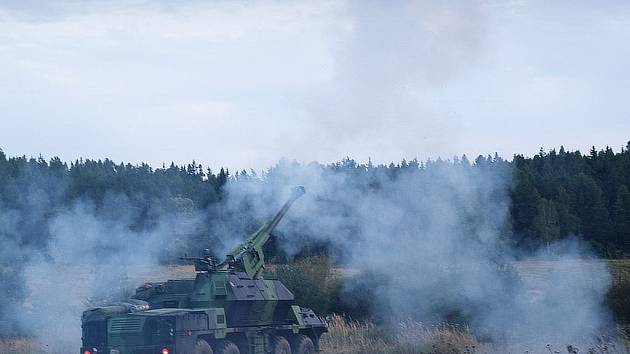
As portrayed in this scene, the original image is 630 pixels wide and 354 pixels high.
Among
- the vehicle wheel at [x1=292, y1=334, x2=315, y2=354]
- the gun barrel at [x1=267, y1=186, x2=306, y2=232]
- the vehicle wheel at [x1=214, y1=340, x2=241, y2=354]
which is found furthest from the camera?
the gun barrel at [x1=267, y1=186, x2=306, y2=232]

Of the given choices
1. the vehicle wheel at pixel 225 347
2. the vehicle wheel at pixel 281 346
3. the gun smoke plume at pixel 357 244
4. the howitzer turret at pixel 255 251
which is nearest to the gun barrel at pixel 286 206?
the howitzer turret at pixel 255 251

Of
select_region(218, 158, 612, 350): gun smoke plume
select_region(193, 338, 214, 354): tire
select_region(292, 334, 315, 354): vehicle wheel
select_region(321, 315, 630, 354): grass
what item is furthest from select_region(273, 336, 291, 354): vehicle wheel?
select_region(218, 158, 612, 350): gun smoke plume

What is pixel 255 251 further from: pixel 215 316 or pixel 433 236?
pixel 433 236

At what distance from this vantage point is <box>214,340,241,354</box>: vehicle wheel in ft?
80.5

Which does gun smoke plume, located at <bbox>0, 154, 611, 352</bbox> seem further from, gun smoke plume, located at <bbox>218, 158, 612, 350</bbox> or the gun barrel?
the gun barrel

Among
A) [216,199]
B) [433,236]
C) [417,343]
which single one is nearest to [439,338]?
[417,343]

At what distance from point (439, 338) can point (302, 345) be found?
3.92 meters

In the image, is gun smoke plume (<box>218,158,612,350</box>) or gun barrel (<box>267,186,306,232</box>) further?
gun barrel (<box>267,186,306,232</box>)

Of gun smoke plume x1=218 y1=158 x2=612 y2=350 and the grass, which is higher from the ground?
gun smoke plume x1=218 y1=158 x2=612 y2=350

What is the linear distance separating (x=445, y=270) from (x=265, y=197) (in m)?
6.33

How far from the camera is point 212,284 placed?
2586 centimetres

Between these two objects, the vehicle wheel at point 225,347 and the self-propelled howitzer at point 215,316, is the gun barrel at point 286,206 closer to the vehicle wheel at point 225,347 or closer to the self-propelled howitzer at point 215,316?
the self-propelled howitzer at point 215,316

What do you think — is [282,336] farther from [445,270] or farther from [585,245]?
[585,245]

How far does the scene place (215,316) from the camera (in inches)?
974
